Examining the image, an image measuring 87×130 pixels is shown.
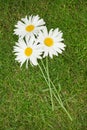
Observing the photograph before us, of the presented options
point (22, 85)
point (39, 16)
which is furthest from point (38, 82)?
point (39, 16)

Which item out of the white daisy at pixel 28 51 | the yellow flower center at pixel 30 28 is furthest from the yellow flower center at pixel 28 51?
the yellow flower center at pixel 30 28

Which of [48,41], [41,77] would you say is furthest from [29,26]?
[41,77]

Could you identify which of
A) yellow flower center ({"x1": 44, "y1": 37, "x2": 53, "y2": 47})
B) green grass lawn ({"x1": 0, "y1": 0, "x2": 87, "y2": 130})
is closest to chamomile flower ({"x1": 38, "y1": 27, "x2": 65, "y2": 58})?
yellow flower center ({"x1": 44, "y1": 37, "x2": 53, "y2": 47})

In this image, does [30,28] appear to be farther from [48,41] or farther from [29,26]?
[48,41]

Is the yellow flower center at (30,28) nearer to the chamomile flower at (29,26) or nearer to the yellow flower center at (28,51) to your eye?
the chamomile flower at (29,26)

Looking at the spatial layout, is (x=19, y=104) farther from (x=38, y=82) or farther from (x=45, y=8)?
(x=45, y=8)

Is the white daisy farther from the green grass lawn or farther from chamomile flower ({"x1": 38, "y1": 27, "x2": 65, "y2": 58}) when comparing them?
the green grass lawn
